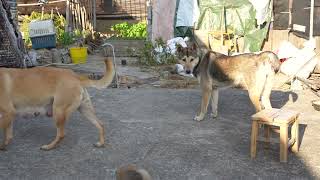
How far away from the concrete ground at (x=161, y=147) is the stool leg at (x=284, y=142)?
0.08 m

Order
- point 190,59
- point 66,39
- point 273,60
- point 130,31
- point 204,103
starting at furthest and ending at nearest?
point 130,31 < point 66,39 < point 190,59 < point 204,103 < point 273,60

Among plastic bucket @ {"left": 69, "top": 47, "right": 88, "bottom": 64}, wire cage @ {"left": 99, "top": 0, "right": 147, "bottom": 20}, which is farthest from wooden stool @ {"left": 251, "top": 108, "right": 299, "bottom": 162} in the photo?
wire cage @ {"left": 99, "top": 0, "right": 147, "bottom": 20}

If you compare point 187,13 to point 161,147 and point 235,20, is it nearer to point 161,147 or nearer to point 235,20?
point 235,20

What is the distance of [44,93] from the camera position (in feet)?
16.0

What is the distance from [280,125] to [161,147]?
1.45 metres

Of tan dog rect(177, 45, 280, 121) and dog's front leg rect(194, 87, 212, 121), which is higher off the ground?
tan dog rect(177, 45, 280, 121)

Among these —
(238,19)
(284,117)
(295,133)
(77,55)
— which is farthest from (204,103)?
(238,19)

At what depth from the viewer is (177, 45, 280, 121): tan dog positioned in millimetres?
6137

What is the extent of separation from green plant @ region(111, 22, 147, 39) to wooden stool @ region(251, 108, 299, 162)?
11670mm

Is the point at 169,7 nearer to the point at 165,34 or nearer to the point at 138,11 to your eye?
the point at 165,34

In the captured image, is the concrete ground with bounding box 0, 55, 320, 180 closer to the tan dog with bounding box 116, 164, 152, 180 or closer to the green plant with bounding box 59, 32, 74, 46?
the tan dog with bounding box 116, 164, 152, 180

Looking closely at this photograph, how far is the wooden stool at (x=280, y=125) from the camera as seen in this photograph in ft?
14.8

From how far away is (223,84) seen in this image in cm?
650

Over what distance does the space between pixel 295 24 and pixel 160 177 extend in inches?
328
